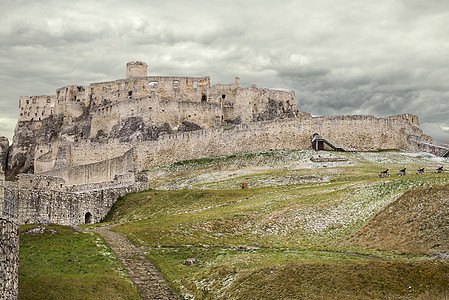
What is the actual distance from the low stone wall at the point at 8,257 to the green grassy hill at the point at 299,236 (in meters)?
7.99

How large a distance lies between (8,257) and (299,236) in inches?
757

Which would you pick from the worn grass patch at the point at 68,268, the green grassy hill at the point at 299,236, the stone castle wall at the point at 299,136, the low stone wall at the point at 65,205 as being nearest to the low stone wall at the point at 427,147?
the stone castle wall at the point at 299,136

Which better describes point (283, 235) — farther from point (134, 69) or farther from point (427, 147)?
point (134, 69)

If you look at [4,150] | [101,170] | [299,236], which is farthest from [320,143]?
[4,150]

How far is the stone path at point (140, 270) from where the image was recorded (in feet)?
66.7

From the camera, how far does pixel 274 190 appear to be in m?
44.9

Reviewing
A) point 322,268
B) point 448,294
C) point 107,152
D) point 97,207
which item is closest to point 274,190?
point 97,207

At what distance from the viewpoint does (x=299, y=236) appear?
29156mm

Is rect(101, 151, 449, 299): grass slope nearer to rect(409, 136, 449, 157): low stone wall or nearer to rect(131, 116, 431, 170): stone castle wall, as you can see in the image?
rect(131, 116, 431, 170): stone castle wall

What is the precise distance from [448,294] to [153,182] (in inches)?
2027

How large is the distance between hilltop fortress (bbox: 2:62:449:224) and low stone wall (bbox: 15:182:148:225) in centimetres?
8

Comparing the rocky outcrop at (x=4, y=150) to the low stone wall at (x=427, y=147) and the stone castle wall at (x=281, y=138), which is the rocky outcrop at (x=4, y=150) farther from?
the low stone wall at (x=427, y=147)

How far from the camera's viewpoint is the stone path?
66.7ft

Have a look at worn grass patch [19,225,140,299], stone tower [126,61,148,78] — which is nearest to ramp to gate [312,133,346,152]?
worn grass patch [19,225,140,299]
